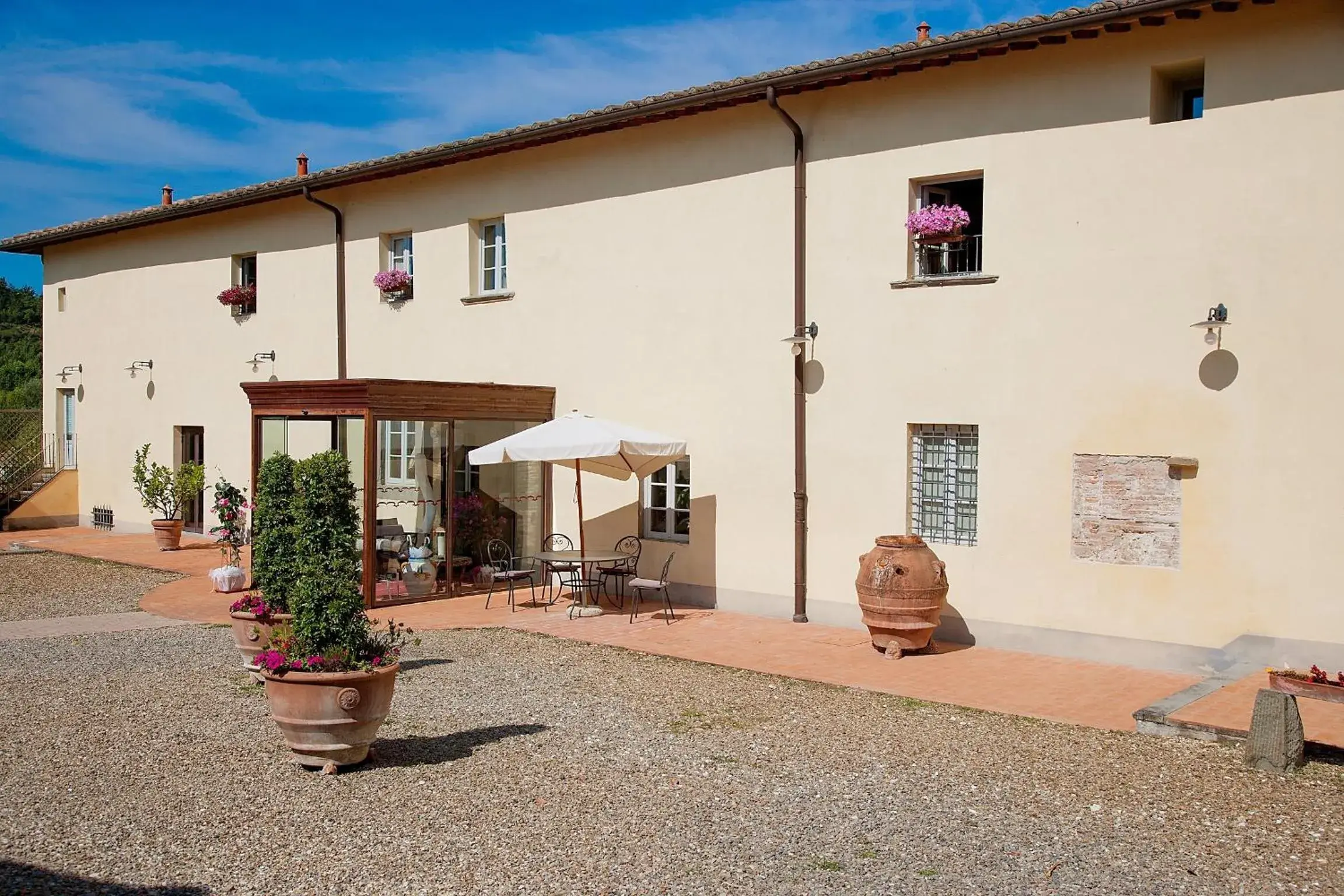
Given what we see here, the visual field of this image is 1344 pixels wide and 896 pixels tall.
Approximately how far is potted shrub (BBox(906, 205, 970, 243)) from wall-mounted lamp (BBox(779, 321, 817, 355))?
1474 mm

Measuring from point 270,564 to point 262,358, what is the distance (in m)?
10.7

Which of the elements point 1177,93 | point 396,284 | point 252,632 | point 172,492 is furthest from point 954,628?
point 172,492

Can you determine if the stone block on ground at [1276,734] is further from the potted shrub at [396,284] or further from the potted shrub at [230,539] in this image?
the potted shrub at [396,284]

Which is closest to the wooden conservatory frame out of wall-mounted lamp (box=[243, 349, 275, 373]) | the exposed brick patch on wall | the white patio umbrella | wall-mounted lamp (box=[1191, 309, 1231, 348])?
the white patio umbrella

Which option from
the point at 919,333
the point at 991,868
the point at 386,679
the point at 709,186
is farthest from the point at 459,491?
the point at 991,868

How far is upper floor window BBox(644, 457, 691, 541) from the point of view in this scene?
44.4 ft

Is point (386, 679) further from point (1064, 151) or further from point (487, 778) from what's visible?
point (1064, 151)

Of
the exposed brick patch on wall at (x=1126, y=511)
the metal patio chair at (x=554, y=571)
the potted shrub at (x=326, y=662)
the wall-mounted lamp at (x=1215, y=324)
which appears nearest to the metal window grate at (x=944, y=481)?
the exposed brick patch on wall at (x=1126, y=511)

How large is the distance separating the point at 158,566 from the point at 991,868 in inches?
587

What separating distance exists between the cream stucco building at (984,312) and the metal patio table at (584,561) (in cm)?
74

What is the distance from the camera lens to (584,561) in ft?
41.7

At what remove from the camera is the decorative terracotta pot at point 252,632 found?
8.94m

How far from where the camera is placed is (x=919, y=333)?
11336 mm

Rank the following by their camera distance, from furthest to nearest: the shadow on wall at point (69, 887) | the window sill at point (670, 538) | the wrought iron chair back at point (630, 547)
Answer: the wrought iron chair back at point (630, 547)
the window sill at point (670, 538)
the shadow on wall at point (69, 887)
